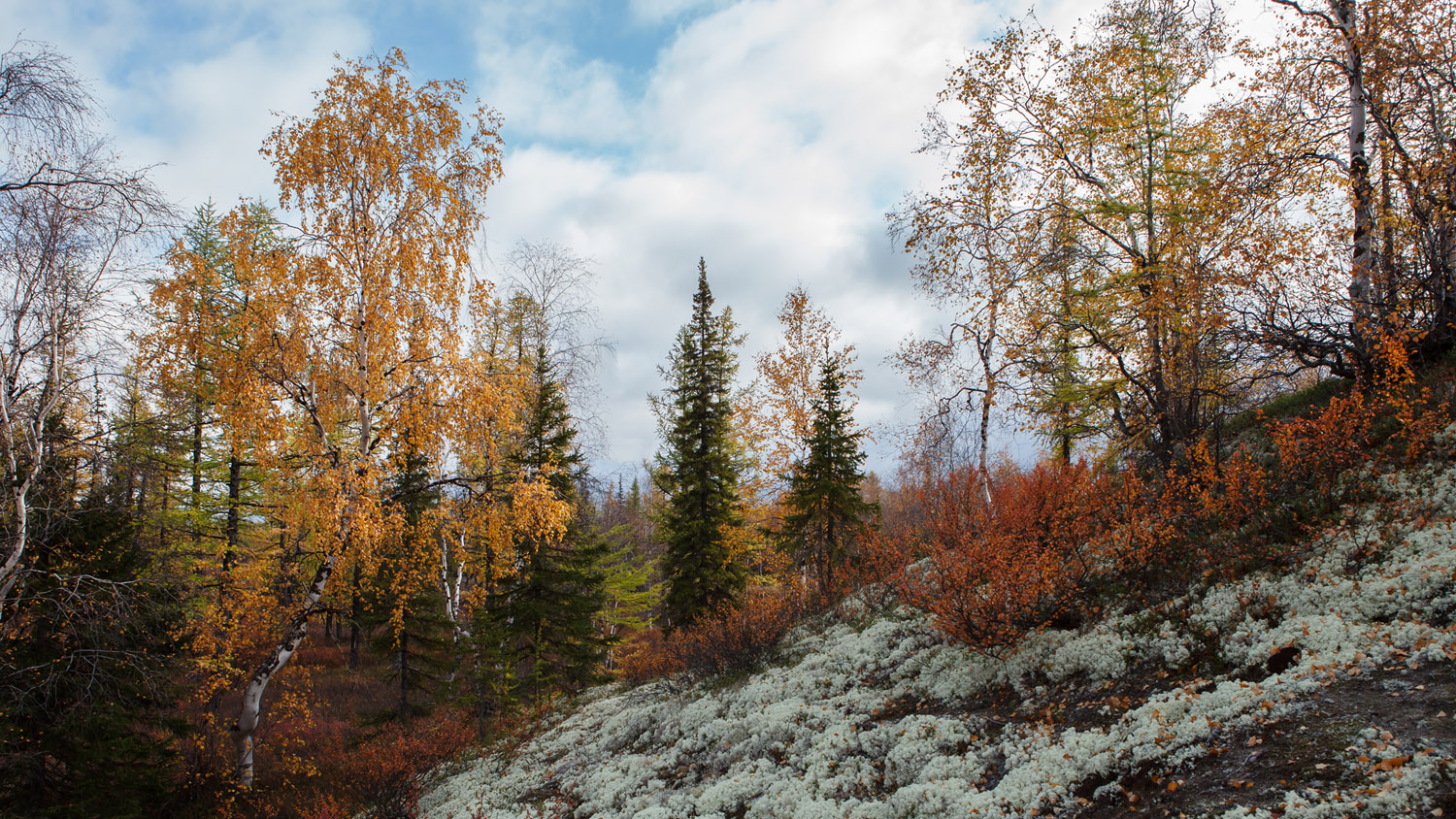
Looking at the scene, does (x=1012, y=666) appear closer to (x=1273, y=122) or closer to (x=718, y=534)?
(x=1273, y=122)

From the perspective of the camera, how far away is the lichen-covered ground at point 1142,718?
3781 millimetres

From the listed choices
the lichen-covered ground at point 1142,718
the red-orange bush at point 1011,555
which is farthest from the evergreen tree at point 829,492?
the lichen-covered ground at point 1142,718

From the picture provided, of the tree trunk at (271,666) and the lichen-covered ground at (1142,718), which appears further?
the tree trunk at (271,666)

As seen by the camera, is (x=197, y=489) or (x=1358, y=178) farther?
(x=197, y=489)

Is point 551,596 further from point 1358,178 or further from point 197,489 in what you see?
point 1358,178

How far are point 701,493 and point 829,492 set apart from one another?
3.52m

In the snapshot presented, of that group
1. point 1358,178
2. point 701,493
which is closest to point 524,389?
point 701,493

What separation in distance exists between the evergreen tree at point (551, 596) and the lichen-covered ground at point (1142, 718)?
24.4ft

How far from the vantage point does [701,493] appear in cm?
1773

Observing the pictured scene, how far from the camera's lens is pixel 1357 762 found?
3555 mm

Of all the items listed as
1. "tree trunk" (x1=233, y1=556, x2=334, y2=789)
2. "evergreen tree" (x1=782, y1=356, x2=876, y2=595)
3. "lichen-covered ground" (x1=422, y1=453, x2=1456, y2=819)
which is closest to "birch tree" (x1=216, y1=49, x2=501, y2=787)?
"tree trunk" (x1=233, y1=556, x2=334, y2=789)

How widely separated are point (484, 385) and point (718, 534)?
8.78 meters

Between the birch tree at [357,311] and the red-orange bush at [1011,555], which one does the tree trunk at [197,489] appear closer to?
the birch tree at [357,311]

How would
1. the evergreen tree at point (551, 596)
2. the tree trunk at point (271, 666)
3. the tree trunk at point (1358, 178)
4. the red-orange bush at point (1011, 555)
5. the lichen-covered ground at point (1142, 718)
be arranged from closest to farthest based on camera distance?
the lichen-covered ground at point (1142, 718) < the red-orange bush at point (1011, 555) < the tree trunk at point (1358, 178) < the tree trunk at point (271, 666) < the evergreen tree at point (551, 596)
